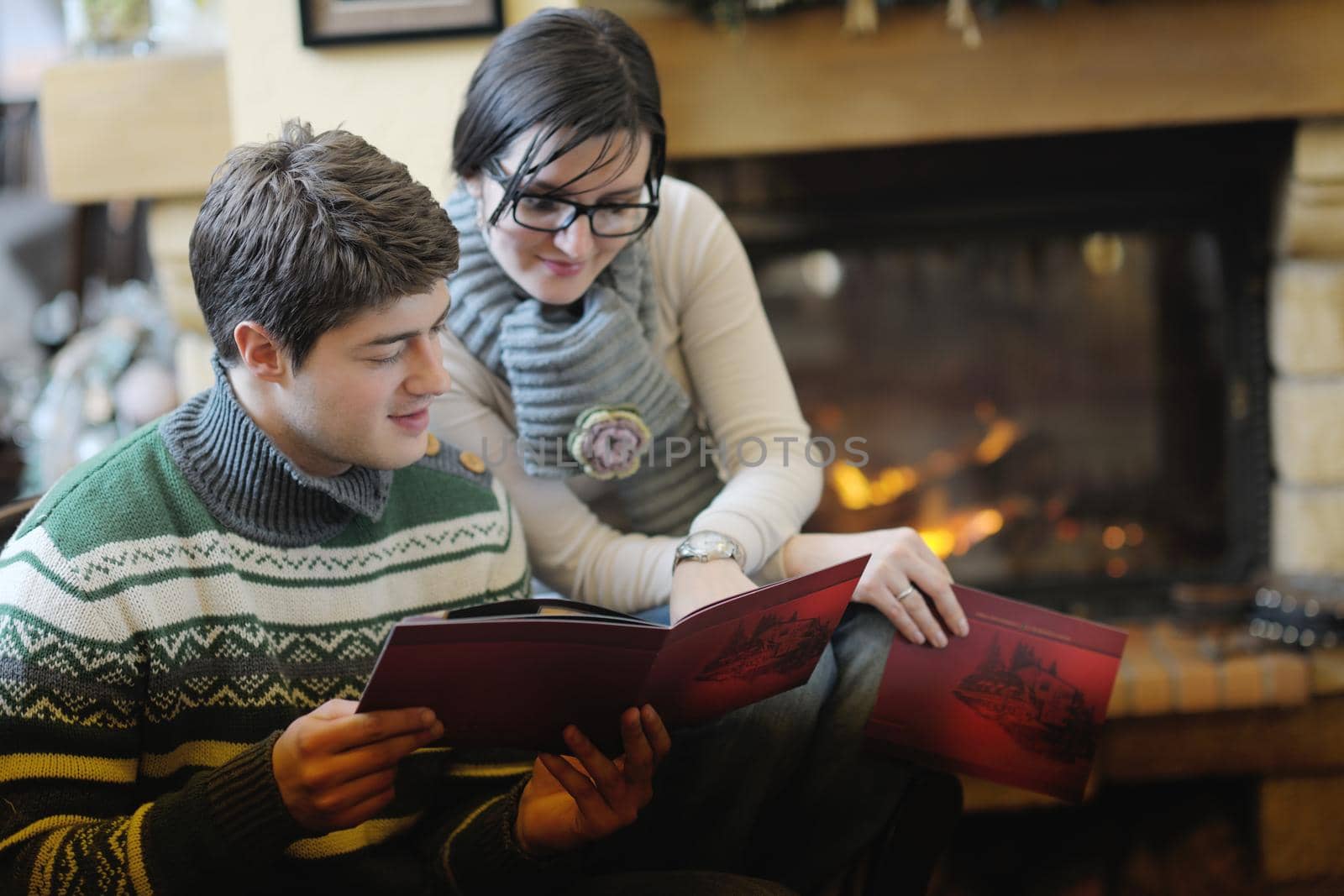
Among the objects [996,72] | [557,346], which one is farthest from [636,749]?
Result: [996,72]

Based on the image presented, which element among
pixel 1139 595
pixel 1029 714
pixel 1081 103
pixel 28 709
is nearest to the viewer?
pixel 28 709

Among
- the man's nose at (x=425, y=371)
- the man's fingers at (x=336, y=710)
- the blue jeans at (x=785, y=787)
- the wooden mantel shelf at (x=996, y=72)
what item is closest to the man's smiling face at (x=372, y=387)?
the man's nose at (x=425, y=371)

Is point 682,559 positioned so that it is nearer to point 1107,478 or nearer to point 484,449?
point 484,449

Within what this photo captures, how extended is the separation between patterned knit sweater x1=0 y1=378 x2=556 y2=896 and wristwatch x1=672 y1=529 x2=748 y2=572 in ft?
0.52

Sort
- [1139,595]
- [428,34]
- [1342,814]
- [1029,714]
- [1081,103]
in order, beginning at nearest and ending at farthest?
[1029,714] < [428,34] < [1081,103] < [1342,814] < [1139,595]

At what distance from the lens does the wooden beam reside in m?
1.69

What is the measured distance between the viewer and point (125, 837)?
0.83 meters

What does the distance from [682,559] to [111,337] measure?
50.4 inches

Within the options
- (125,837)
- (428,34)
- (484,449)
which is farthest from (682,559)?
(428,34)

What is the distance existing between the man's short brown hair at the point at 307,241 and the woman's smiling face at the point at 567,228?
20cm

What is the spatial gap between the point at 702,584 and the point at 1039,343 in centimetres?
119

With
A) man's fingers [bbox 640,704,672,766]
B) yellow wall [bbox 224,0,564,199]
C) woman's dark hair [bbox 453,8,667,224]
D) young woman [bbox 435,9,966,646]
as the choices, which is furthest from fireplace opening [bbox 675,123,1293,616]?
man's fingers [bbox 640,704,672,766]

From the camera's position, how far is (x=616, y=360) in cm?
122

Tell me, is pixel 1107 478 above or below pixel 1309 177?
below
